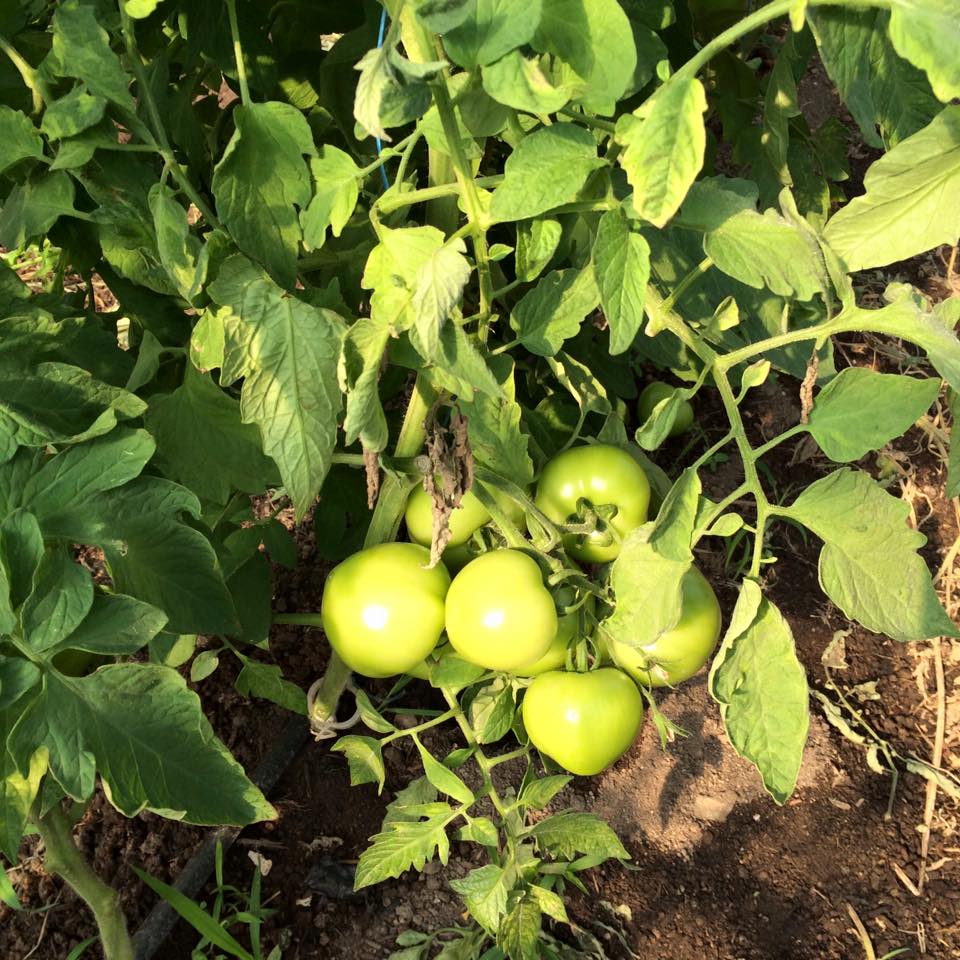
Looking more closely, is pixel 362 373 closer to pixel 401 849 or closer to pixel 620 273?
pixel 620 273

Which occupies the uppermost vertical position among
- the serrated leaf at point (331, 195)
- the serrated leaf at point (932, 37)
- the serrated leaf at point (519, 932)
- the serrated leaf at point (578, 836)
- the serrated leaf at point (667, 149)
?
the serrated leaf at point (932, 37)

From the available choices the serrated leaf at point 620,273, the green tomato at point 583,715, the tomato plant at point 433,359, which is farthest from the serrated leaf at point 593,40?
the green tomato at point 583,715

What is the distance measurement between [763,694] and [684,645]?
7.2 inches

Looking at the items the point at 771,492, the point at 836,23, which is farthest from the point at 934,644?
the point at 836,23

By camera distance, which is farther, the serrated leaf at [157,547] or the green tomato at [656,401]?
the green tomato at [656,401]

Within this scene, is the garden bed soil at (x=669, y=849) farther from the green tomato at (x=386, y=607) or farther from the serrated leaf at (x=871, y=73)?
the serrated leaf at (x=871, y=73)

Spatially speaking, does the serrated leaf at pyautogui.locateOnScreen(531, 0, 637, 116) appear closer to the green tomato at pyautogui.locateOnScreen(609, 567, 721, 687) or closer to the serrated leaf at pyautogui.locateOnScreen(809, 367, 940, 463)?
the serrated leaf at pyautogui.locateOnScreen(809, 367, 940, 463)

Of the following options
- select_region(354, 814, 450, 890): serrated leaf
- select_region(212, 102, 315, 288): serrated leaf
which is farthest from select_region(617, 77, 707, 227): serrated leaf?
select_region(354, 814, 450, 890): serrated leaf

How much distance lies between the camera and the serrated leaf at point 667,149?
0.51 meters

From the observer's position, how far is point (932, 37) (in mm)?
458

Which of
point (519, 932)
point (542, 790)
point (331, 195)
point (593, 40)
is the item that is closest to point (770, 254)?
point (593, 40)

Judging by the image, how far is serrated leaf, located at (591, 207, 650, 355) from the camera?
625 mm

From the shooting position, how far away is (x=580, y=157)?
2.00 ft

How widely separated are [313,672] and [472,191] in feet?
2.86
